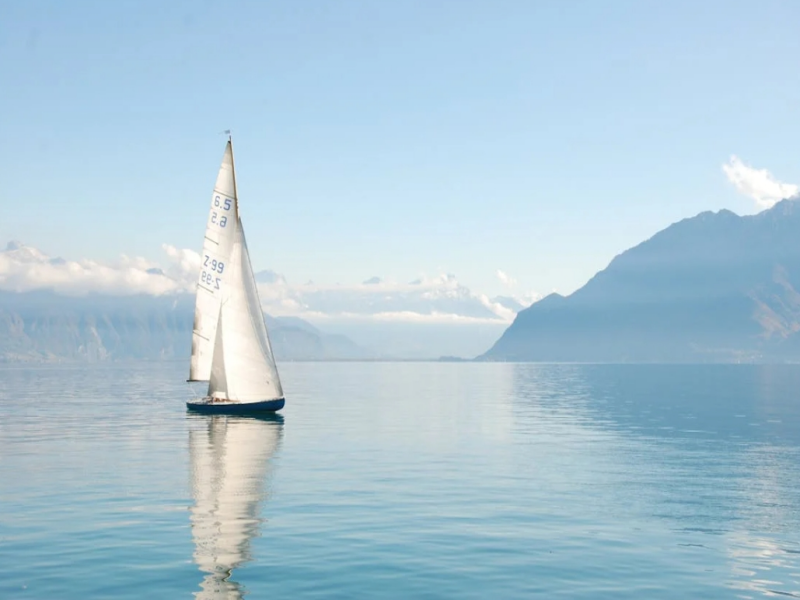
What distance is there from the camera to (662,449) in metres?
67.2

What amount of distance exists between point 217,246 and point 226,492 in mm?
46530

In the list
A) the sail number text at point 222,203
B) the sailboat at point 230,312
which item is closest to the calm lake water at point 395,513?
the sailboat at point 230,312

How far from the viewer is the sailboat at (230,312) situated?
86.5m

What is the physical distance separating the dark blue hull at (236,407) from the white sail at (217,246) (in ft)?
23.0

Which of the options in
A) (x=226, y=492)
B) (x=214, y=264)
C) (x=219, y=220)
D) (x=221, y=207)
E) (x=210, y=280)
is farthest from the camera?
(x=210, y=280)

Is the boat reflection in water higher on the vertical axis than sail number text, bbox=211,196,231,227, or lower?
lower

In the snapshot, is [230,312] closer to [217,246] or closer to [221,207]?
[217,246]

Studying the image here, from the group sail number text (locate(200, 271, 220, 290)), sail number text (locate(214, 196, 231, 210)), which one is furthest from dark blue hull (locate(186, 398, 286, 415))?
sail number text (locate(214, 196, 231, 210))

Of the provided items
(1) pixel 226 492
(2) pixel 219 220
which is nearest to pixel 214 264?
(2) pixel 219 220

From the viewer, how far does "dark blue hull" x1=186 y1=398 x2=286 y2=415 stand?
88.8 m

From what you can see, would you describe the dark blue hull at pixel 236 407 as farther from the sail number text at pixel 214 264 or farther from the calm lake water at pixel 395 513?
the sail number text at pixel 214 264

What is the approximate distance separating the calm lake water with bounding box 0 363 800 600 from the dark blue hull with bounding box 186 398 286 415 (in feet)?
25.7

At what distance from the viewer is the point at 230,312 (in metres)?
87.2

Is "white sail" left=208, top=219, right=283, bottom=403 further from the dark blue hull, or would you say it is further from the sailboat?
the dark blue hull
